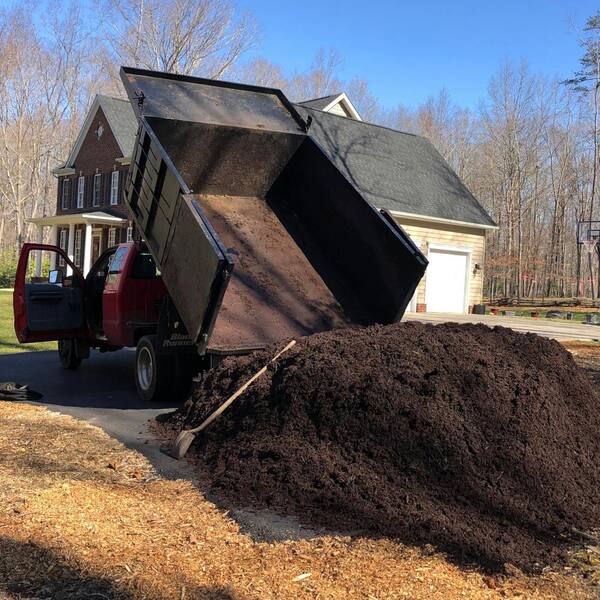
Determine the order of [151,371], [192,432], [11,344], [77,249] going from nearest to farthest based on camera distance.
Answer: [192,432] → [151,371] → [11,344] → [77,249]

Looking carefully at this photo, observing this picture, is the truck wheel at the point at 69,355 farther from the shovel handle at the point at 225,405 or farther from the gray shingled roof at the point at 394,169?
the gray shingled roof at the point at 394,169

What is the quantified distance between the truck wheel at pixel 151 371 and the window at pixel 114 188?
79.5 ft

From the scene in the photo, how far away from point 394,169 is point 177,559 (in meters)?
23.9

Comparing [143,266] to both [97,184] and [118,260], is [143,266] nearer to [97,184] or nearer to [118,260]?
[118,260]

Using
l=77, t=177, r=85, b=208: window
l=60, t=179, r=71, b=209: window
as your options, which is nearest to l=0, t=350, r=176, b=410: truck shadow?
l=77, t=177, r=85, b=208: window

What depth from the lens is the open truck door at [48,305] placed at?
8977mm

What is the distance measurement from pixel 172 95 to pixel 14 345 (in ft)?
24.4

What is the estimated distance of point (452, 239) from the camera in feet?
85.4

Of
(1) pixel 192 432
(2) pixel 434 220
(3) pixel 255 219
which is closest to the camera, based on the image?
(1) pixel 192 432

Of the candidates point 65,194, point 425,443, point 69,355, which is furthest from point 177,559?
point 65,194

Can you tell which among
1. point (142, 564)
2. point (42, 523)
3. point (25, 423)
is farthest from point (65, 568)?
point (25, 423)

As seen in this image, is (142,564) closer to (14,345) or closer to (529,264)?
(14,345)

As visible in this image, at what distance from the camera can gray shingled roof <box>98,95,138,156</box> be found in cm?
3005

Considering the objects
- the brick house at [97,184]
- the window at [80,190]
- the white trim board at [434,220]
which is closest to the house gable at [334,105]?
the white trim board at [434,220]
